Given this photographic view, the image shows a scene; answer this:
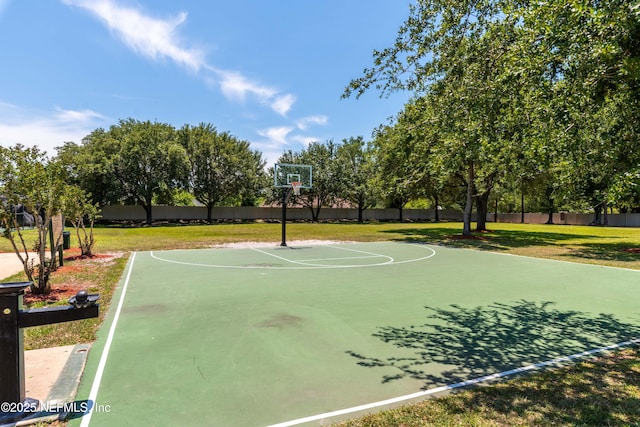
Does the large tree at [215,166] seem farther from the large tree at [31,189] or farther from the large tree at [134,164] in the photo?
the large tree at [31,189]

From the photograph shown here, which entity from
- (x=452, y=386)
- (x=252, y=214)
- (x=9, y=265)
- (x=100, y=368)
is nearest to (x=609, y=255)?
(x=452, y=386)

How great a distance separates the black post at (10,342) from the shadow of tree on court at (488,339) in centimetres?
321

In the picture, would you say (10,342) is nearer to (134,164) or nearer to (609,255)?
(609,255)

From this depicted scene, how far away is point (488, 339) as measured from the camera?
16.7 ft

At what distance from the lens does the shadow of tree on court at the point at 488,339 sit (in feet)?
13.8

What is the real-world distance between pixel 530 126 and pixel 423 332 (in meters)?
3.33

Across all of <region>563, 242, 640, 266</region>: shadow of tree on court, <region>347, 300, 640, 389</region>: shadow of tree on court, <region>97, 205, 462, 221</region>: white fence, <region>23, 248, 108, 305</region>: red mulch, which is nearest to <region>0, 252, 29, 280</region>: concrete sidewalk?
<region>23, 248, 108, 305</region>: red mulch

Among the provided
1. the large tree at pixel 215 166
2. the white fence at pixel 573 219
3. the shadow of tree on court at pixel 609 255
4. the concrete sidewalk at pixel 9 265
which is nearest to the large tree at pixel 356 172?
the large tree at pixel 215 166

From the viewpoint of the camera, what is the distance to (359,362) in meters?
4.30

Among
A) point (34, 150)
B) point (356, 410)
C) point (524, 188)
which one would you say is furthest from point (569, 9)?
point (524, 188)

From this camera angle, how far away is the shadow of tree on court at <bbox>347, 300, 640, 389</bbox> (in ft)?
13.8

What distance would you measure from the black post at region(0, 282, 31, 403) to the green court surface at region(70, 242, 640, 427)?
1.92 ft

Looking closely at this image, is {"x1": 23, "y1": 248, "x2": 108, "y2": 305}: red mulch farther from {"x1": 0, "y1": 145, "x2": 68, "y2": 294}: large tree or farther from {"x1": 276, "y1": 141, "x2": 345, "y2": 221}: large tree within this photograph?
{"x1": 276, "y1": 141, "x2": 345, "y2": 221}: large tree

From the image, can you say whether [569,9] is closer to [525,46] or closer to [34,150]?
[525,46]
